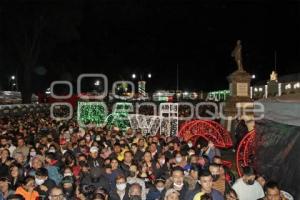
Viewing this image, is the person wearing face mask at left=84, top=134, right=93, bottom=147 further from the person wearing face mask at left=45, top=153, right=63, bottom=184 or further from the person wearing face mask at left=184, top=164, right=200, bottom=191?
the person wearing face mask at left=184, top=164, right=200, bottom=191

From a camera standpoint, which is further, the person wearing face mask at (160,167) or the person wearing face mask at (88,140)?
the person wearing face mask at (88,140)

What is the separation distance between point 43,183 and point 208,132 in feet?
25.1

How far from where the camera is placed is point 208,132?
A: 619 inches

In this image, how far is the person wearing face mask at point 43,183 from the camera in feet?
28.9

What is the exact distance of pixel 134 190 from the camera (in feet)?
26.4

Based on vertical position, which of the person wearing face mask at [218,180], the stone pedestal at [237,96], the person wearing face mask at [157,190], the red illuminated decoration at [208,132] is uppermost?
the stone pedestal at [237,96]

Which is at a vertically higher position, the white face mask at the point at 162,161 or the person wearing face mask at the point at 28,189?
the white face mask at the point at 162,161

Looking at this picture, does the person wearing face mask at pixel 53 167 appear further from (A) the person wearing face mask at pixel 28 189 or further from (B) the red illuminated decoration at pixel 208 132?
(B) the red illuminated decoration at pixel 208 132

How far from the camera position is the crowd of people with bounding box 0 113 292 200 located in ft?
25.4

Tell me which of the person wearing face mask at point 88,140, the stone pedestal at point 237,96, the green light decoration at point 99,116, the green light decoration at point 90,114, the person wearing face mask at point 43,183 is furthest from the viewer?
the green light decoration at point 90,114

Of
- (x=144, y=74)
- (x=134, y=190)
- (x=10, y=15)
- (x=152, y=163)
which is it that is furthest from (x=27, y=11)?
(x=134, y=190)

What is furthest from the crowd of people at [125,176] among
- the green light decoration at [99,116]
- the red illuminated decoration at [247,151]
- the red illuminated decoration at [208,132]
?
the green light decoration at [99,116]

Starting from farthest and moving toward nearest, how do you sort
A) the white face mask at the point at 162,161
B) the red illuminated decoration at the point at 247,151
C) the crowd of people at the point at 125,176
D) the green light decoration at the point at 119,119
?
the green light decoration at the point at 119,119, the red illuminated decoration at the point at 247,151, the white face mask at the point at 162,161, the crowd of people at the point at 125,176

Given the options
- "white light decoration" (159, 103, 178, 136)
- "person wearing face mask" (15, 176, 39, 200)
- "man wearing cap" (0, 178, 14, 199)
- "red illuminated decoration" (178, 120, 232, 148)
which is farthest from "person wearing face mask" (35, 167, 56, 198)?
"white light decoration" (159, 103, 178, 136)
